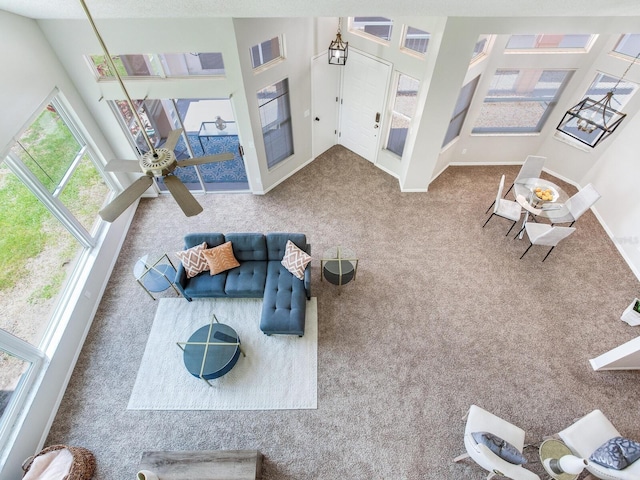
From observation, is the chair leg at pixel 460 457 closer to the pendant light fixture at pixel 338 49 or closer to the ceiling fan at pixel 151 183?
the ceiling fan at pixel 151 183

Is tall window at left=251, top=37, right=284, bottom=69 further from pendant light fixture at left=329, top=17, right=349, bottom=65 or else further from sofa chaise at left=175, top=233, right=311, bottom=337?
sofa chaise at left=175, top=233, right=311, bottom=337

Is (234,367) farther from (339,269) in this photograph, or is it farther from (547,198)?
(547,198)

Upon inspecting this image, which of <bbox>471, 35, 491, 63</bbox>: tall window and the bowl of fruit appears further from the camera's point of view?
the bowl of fruit

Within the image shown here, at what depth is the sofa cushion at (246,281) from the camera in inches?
219

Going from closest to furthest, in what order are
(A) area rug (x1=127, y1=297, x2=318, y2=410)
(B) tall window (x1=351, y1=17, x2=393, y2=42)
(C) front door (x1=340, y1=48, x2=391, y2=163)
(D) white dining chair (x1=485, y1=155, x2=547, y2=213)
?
(A) area rug (x1=127, y1=297, x2=318, y2=410), (B) tall window (x1=351, y1=17, x2=393, y2=42), (D) white dining chair (x1=485, y1=155, x2=547, y2=213), (C) front door (x1=340, y1=48, x2=391, y2=163)

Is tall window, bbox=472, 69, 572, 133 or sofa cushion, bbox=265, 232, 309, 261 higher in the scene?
tall window, bbox=472, 69, 572, 133

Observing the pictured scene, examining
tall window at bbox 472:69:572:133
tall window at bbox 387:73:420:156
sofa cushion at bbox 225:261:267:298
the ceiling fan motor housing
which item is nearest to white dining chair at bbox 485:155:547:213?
tall window at bbox 472:69:572:133

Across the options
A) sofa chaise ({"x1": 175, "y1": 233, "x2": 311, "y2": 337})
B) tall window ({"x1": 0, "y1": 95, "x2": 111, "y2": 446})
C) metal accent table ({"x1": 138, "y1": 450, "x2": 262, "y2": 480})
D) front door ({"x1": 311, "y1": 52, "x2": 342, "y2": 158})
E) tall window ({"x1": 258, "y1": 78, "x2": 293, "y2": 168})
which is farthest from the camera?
front door ({"x1": 311, "y1": 52, "x2": 342, "y2": 158})

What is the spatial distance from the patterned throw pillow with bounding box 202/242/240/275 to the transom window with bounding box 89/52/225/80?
107 inches

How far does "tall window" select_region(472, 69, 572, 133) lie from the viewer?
6.67 m

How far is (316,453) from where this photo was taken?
4484 mm

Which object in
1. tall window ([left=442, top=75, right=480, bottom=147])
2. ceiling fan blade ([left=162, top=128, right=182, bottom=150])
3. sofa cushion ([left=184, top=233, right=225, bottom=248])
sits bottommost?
sofa cushion ([left=184, top=233, right=225, bottom=248])

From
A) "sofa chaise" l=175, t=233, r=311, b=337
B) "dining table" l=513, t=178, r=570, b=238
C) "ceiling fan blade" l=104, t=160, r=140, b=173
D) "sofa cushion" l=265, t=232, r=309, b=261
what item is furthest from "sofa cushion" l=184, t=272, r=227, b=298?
"dining table" l=513, t=178, r=570, b=238

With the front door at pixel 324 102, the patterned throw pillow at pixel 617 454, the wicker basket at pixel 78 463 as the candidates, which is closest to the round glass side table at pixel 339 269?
the front door at pixel 324 102
